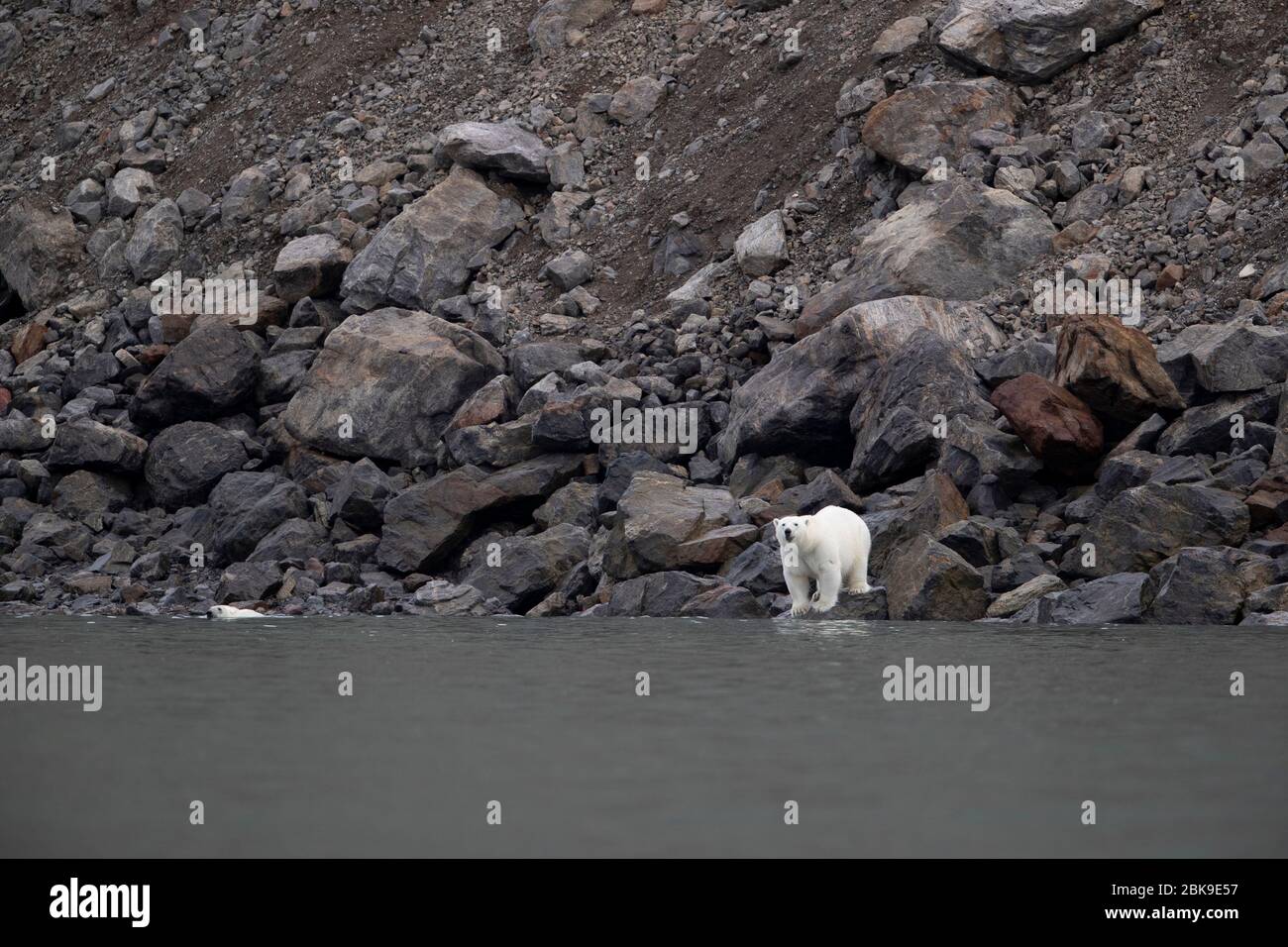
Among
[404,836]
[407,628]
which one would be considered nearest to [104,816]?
[404,836]

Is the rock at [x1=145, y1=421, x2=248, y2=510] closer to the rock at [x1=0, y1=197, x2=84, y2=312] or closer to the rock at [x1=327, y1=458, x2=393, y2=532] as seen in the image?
the rock at [x1=327, y1=458, x2=393, y2=532]

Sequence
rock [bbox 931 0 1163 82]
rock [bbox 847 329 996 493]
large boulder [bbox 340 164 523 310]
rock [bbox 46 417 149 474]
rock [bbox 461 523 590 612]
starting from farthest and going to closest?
large boulder [bbox 340 164 523 310] → rock [bbox 931 0 1163 82] → rock [bbox 46 417 149 474] → rock [bbox 461 523 590 612] → rock [bbox 847 329 996 493]

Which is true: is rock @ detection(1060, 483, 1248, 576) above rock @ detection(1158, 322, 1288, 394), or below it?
A: below

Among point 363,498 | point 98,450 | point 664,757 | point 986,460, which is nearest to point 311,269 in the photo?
point 98,450

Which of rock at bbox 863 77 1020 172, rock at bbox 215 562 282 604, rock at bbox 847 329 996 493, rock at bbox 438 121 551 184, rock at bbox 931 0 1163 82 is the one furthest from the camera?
rock at bbox 438 121 551 184

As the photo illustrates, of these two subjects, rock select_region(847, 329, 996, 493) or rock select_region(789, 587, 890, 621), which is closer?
rock select_region(789, 587, 890, 621)

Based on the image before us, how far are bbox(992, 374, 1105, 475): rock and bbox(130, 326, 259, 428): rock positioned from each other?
1664cm

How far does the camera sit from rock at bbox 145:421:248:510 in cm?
2708

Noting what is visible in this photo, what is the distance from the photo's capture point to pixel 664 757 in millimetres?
7457

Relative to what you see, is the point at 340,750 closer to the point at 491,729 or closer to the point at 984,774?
the point at 491,729

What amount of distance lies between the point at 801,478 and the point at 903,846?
16.8 metres

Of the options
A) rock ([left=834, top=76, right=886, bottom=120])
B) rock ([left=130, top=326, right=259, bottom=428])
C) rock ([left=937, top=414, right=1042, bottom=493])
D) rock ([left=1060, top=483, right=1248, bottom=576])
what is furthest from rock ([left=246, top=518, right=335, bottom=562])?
rock ([left=834, top=76, right=886, bottom=120])

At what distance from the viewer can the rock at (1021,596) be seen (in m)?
16.1

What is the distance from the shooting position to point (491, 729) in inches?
330
